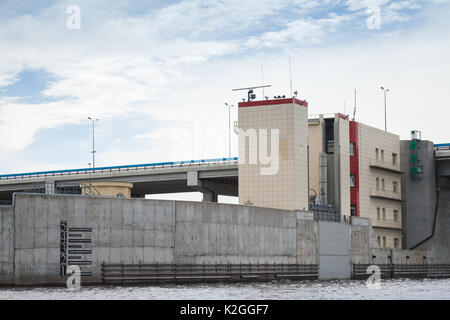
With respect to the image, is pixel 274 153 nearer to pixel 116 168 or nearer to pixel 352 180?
pixel 352 180

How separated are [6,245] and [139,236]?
13330 mm

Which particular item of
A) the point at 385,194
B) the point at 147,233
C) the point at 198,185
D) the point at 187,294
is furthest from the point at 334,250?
the point at 187,294

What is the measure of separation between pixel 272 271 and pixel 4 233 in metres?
33.2

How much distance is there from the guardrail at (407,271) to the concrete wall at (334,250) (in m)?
2.75

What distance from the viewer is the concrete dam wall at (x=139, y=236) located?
7388 cm

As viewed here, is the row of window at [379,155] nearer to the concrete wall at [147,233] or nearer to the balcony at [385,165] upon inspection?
the balcony at [385,165]

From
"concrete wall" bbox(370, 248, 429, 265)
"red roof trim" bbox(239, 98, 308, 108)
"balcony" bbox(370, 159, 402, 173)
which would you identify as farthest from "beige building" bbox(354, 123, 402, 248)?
"red roof trim" bbox(239, 98, 308, 108)

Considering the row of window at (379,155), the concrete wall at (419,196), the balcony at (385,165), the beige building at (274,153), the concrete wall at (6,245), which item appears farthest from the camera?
the concrete wall at (419,196)

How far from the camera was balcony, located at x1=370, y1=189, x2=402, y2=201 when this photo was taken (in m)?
122

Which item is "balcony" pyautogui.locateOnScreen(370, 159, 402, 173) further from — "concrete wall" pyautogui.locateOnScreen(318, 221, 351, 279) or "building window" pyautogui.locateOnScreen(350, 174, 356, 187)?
"concrete wall" pyautogui.locateOnScreen(318, 221, 351, 279)

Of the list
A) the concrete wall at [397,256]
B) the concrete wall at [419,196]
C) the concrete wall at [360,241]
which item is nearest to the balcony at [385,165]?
the concrete wall at [419,196]
